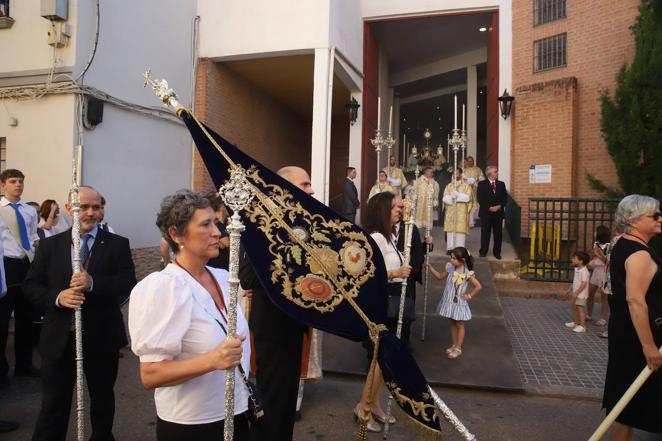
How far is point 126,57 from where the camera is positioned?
9266 mm

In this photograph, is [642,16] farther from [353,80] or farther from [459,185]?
[353,80]

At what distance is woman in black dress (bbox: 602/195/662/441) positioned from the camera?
2.96 metres

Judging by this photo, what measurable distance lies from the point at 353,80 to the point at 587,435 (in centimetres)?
1087

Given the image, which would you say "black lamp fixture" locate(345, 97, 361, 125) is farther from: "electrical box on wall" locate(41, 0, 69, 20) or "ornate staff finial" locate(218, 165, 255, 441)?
"ornate staff finial" locate(218, 165, 255, 441)

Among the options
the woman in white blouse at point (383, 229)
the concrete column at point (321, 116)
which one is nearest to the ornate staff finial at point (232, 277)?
the woman in white blouse at point (383, 229)

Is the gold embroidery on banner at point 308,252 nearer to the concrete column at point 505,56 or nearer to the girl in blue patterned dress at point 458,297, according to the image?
the girl in blue patterned dress at point 458,297

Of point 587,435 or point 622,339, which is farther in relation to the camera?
point 587,435

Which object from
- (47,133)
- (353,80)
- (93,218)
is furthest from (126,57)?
(93,218)

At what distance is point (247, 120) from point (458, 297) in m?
9.95

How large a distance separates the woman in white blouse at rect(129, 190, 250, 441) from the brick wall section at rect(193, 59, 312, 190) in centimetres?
979

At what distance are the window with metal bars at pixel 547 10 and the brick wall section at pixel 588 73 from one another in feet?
0.52

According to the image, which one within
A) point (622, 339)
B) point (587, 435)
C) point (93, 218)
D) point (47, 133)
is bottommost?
point (587, 435)

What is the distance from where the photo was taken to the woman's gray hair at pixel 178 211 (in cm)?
208

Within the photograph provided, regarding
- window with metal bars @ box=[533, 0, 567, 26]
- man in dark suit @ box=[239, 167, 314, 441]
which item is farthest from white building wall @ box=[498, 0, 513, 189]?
man in dark suit @ box=[239, 167, 314, 441]
